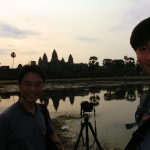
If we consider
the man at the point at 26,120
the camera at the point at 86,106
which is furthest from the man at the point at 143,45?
the camera at the point at 86,106

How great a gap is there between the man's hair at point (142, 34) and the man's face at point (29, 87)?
1.23 m

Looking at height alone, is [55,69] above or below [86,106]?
above

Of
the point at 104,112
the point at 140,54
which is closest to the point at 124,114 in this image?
the point at 104,112

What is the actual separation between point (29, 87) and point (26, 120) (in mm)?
364

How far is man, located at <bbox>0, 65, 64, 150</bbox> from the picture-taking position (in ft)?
6.01

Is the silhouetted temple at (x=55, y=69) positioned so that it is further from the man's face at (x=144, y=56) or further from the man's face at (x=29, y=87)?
the man's face at (x=144, y=56)

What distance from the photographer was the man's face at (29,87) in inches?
84.1

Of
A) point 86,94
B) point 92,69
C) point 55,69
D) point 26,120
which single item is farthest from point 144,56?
point 92,69

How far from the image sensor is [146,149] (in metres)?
1.04

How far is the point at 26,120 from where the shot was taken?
6.43ft

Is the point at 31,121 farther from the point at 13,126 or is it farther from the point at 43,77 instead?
the point at 43,77

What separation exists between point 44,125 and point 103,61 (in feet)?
343

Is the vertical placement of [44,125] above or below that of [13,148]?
above

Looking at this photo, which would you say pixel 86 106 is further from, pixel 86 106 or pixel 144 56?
pixel 144 56
